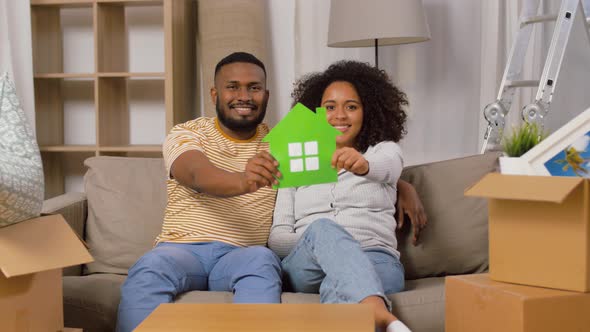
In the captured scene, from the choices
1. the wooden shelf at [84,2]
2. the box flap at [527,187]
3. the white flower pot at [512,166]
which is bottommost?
the box flap at [527,187]

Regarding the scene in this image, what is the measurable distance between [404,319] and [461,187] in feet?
1.84

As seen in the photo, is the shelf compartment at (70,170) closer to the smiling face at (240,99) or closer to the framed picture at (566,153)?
the smiling face at (240,99)

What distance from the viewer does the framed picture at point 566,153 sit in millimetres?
1395

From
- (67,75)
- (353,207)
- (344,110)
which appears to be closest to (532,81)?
(344,110)

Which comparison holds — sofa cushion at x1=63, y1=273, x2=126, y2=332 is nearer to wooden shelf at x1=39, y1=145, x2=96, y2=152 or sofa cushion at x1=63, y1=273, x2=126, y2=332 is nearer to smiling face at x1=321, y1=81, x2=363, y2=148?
smiling face at x1=321, y1=81, x2=363, y2=148

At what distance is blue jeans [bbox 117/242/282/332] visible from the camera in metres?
1.74

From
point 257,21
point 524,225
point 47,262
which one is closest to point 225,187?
point 47,262

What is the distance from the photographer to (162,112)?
11.7 ft

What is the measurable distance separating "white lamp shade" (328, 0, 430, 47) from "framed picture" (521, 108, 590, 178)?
1589 mm

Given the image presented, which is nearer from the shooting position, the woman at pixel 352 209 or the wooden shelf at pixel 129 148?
the woman at pixel 352 209

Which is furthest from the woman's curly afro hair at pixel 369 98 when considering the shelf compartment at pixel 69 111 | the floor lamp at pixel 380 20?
the shelf compartment at pixel 69 111

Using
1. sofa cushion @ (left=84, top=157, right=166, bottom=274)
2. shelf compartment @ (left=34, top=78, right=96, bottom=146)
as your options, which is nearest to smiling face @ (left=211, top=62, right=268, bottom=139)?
sofa cushion @ (left=84, top=157, right=166, bottom=274)

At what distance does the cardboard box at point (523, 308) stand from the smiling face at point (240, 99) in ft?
2.91

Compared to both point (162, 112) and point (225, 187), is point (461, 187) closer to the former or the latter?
point (225, 187)
